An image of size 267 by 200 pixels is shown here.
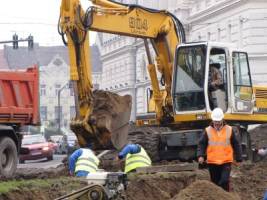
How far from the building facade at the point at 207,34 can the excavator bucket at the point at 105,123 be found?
112ft

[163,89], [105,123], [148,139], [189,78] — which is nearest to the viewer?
[105,123]

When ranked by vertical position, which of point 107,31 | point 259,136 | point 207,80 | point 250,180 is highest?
point 107,31

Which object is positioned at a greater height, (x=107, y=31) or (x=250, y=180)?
(x=107, y=31)

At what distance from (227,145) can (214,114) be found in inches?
25.1

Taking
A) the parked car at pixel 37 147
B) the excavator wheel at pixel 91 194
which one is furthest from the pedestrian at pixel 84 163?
the parked car at pixel 37 147

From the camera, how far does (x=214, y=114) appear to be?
12.5m

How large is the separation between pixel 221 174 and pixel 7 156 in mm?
8033

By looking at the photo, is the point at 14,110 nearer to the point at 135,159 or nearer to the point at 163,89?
the point at 163,89

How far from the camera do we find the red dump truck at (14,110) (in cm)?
1922

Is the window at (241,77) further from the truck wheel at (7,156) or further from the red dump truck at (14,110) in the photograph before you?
the truck wheel at (7,156)

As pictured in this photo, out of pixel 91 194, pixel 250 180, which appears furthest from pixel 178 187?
pixel 91 194

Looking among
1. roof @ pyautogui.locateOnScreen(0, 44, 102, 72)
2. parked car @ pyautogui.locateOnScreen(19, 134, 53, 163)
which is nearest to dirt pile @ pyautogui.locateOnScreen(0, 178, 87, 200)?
parked car @ pyautogui.locateOnScreen(19, 134, 53, 163)

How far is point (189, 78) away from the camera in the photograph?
20469 millimetres

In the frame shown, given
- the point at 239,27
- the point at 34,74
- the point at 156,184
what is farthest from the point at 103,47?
the point at 156,184
